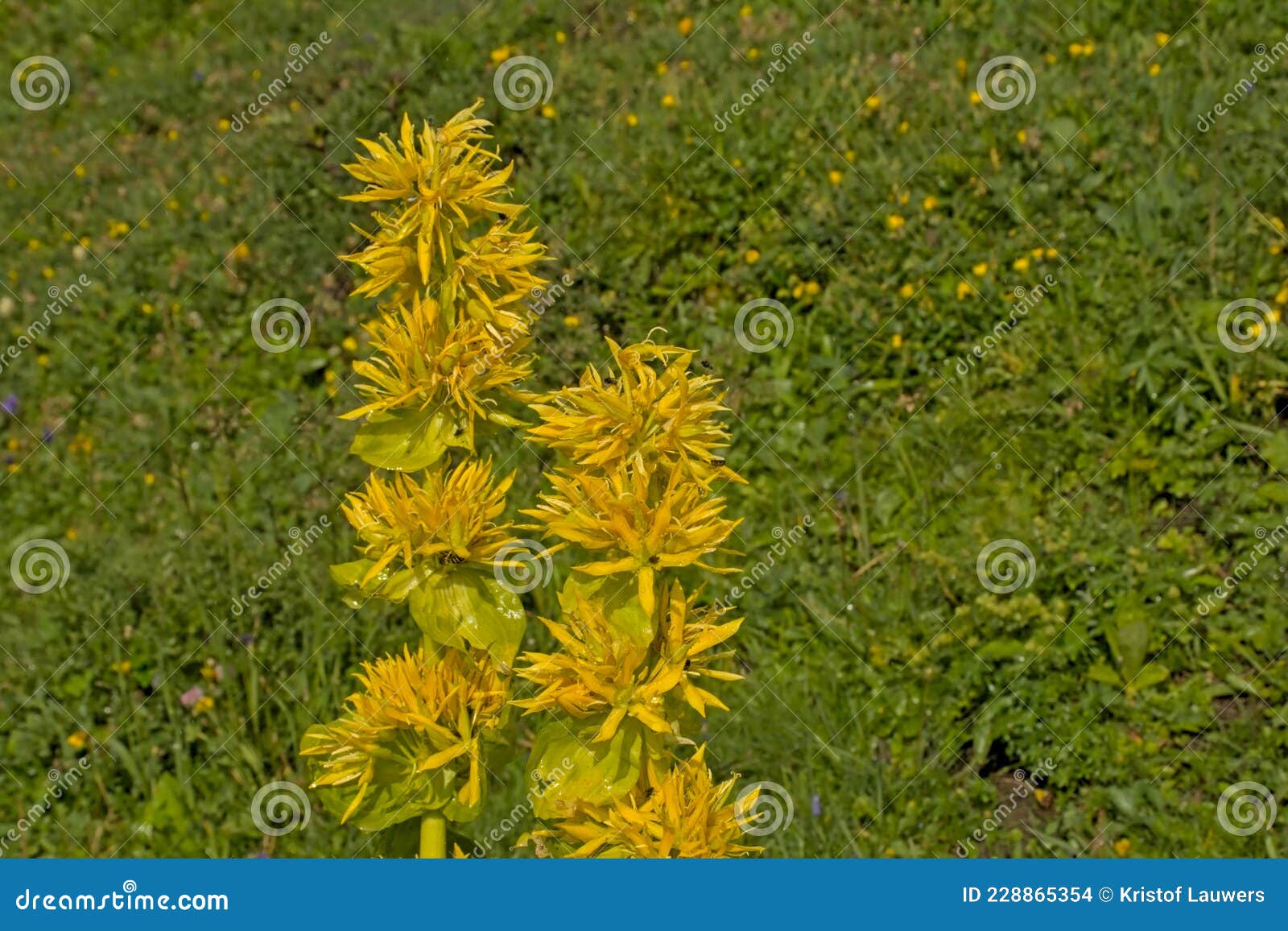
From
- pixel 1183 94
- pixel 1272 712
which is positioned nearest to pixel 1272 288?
pixel 1183 94

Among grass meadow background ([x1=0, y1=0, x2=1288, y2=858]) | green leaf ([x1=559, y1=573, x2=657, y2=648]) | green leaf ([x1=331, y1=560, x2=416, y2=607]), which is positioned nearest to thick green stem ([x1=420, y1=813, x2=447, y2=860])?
grass meadow background ([x1=0, y1=0, x2=1288, y2=858])

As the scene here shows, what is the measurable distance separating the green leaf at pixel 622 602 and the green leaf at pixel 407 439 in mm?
395

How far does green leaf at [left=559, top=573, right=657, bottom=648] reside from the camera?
7.06 feet

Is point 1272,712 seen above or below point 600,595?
above

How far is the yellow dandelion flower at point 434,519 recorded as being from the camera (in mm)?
2387

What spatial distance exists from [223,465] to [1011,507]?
3.65 meters

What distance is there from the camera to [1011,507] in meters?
5.25

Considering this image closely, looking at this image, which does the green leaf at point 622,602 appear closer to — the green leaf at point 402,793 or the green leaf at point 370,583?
the green leaf at point 370,583

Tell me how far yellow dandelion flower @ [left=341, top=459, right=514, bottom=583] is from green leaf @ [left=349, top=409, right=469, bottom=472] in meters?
0.04

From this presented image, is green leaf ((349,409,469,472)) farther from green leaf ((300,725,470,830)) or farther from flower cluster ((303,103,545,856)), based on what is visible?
green leaf ((300,725,470,830))

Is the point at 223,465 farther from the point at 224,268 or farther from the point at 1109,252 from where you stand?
the point at 1109,252

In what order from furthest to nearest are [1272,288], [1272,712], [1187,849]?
1. [1272,288]
2. [1272,712]
3. [1187,849]

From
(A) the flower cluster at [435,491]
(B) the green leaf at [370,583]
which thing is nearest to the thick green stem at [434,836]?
(A) the flower cluster at [435,491]

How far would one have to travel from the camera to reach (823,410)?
19.8ft
